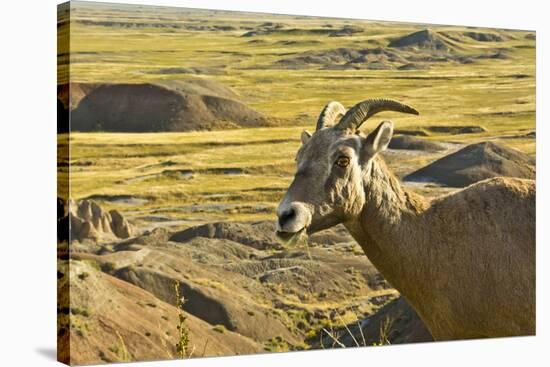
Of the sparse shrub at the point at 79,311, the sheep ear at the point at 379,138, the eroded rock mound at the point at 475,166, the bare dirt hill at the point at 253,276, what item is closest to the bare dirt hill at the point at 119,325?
the sparse shrub at the point at 79,311

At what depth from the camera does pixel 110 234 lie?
1299cm

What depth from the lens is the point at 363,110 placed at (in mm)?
11594

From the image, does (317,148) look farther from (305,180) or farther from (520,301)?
(520,301)

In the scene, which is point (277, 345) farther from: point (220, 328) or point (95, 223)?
point (95, 223)

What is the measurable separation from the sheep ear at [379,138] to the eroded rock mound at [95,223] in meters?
3.33

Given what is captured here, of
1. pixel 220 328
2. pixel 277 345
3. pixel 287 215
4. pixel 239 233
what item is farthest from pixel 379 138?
pixel 277 345

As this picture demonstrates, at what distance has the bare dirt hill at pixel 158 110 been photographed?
1295cm

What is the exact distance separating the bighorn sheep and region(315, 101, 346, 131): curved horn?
0.01m

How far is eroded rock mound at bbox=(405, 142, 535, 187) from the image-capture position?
15.3m

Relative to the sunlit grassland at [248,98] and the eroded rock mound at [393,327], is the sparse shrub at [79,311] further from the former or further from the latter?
the eroded rock mound at [393,327]

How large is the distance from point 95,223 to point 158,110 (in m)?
1.73

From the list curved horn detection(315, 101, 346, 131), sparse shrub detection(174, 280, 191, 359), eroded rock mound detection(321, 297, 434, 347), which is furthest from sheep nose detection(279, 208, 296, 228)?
eroded rock mound detection(321, 297, 434, 347)

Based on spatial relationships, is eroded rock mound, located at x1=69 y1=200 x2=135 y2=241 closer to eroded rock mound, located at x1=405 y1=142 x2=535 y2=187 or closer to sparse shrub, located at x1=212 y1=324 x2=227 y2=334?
sparse shrub, located at x1=212 y1=324 x2=227 y2=334

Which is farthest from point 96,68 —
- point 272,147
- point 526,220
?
point 526,220
